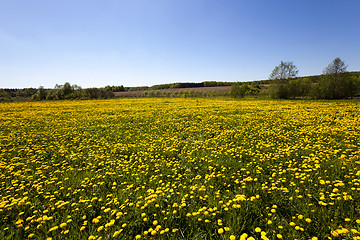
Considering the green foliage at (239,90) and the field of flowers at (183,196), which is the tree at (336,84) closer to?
the green foliage at (239,90)

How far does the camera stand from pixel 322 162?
475cm

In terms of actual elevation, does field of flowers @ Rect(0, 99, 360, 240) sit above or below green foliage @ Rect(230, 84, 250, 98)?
below

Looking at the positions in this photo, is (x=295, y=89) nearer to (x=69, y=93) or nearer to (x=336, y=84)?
(x=336, y=84)

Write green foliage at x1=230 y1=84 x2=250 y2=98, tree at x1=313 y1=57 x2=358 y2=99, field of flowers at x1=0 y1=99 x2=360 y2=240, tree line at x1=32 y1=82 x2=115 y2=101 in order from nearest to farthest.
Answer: field of flowers at x1=0 y1=99 x2=360 y2=240 → tree at x1=313 y1=57 x2=358 y2=99 → green foliage at x1=230 y1=84 x2=250 y2=98 → tree line at x1=32 y1=82 x2=115 y2=101

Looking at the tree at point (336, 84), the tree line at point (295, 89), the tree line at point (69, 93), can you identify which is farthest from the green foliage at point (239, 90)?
the tree line at point (69, 93)

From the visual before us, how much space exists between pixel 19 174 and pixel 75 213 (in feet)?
9.99

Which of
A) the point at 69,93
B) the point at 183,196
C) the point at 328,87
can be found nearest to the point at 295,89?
the point at 328,87

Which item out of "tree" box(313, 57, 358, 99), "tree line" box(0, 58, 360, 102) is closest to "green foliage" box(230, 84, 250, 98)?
"tree line" box(0, 58, 360, 102)

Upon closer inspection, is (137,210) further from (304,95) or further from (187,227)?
(304,95)

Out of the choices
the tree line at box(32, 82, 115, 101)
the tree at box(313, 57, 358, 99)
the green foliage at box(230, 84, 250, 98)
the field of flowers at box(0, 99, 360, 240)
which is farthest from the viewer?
the tree line at box(32, 82, 115, 101)

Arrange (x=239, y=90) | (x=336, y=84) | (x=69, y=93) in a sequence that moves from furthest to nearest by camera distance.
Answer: (x=69, y=93)
(x=239, y=90)
(x=336, y=84)

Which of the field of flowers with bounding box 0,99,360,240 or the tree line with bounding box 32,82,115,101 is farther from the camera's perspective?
the tree line with bounding box 32,82,115,101

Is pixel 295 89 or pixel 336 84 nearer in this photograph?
pixel 336 84

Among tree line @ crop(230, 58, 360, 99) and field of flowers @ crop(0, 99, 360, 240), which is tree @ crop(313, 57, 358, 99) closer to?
tree line @ crop(230, 58, 360, 99)
